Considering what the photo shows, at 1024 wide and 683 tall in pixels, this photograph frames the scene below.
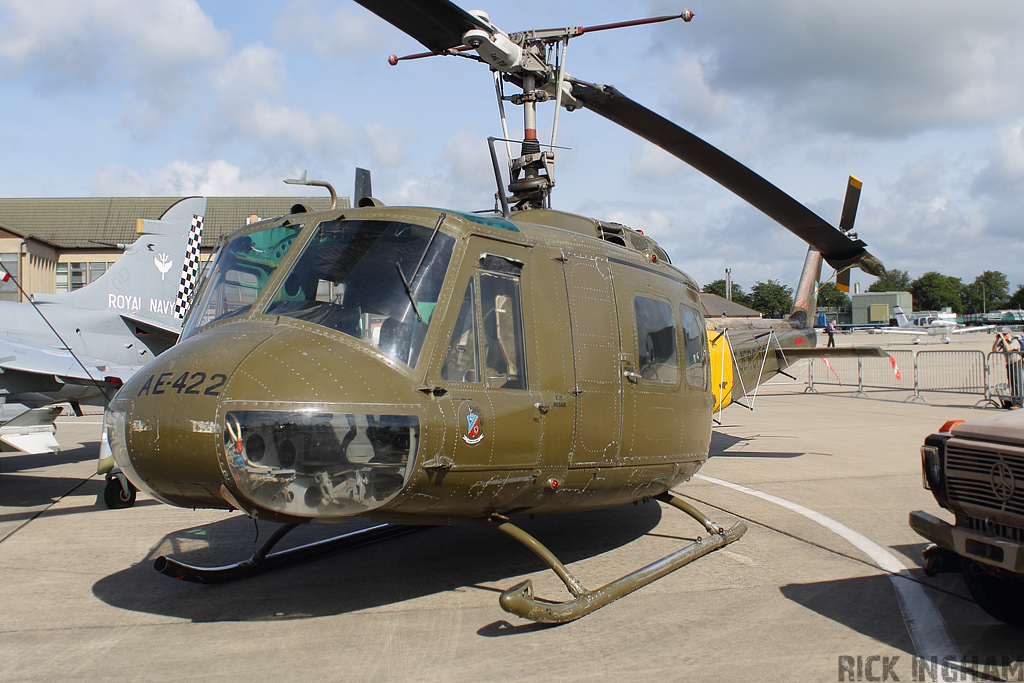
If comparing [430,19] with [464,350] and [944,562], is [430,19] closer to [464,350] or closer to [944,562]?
[464,350]

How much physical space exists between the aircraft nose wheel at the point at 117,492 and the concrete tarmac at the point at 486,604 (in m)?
0.18

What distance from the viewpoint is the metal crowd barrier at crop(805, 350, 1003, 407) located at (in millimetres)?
17766

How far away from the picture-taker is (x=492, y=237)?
4801mm

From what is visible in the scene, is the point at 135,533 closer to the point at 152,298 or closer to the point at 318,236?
the point at 318,236

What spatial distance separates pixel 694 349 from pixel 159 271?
9.26 meters

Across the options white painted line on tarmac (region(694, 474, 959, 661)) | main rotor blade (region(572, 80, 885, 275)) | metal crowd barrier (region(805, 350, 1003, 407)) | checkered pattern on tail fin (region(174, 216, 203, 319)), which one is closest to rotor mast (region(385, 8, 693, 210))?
main rotor blade (region(572, 80, 885, 275))

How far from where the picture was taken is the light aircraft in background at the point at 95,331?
8453 mm

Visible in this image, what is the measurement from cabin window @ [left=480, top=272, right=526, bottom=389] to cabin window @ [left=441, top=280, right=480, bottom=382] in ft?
0.27

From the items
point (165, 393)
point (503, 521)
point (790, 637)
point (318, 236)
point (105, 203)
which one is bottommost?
point (790, 637)

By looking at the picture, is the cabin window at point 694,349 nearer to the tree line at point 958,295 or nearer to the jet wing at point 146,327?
the jet wing at point 146,327

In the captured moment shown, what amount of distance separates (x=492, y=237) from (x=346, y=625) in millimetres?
2604

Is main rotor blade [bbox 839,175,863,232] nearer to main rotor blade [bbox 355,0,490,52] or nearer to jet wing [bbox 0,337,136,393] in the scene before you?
main rotor blade [bbox 355,0,490,52]

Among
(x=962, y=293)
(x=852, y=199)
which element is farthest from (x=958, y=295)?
(x=852, y=199)

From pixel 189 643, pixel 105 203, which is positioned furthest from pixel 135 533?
pixel 105 203
